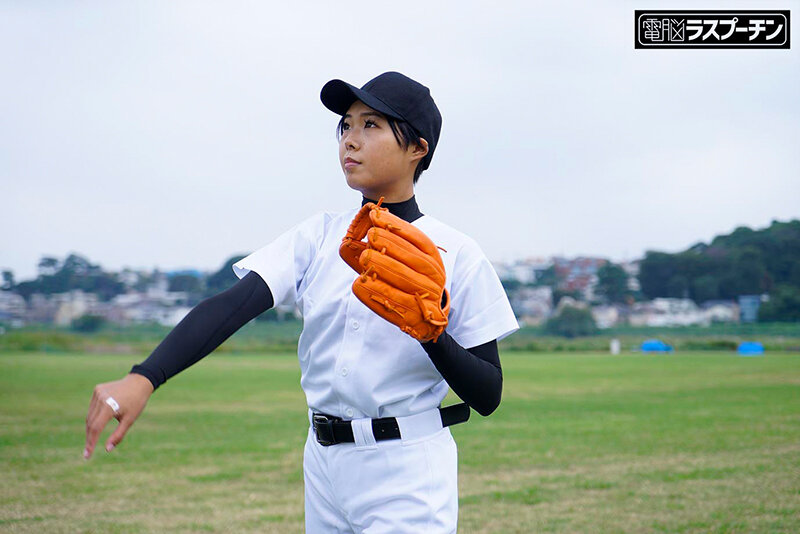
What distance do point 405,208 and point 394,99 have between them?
1.04 feet

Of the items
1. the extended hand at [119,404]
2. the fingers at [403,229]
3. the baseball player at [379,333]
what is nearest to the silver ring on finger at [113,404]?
the extended hand at [119,404]

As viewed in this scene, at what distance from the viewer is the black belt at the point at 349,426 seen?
2.27m

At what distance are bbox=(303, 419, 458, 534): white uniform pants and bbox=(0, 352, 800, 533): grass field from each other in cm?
384

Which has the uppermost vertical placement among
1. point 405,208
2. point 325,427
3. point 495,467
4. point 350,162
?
point 350,162

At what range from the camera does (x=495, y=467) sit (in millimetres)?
8789

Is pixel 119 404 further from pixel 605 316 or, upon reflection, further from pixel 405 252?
pixel 605 316

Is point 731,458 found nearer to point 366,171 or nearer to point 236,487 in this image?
point 236,487

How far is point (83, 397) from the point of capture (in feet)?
61.0

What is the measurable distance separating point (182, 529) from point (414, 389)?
14.5 feet

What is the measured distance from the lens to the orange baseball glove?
1.99 metres

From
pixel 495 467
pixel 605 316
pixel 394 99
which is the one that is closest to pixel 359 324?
pixel 394 99

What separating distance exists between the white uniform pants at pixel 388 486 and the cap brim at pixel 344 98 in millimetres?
822

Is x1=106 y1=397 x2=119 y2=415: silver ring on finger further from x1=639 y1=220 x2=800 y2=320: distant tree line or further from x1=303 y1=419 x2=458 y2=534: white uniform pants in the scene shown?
x1=639 y1=220 x2=800 y2=320: distant tree line

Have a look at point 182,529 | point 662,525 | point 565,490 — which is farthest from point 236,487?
point 662,525
